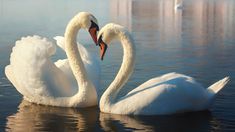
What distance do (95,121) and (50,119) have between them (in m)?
0.76

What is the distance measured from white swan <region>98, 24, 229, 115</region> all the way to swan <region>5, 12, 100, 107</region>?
0.52 metres

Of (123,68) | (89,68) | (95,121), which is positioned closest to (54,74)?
(89,68)

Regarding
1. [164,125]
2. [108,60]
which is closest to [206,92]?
[164,125]

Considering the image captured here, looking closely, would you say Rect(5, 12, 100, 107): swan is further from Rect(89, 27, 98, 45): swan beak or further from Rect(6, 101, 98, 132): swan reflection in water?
Rect(6, 101, 98, 132): swan reflection in water

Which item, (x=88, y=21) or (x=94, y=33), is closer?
(x=94, y=33)

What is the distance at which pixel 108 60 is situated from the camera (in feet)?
52.7

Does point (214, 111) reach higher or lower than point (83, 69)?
lower

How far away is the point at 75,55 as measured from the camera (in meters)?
10.6

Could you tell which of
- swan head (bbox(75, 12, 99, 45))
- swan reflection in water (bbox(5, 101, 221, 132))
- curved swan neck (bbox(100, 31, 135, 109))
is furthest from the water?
swan head (bbox(75, 12, 99, 45))

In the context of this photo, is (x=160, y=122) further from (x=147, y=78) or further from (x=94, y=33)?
(x=147, y=78)

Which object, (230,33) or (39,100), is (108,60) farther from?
(230,33)

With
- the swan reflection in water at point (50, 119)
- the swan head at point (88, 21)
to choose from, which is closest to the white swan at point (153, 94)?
the swan head at point (88, 21)

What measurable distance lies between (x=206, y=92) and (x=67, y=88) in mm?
2546

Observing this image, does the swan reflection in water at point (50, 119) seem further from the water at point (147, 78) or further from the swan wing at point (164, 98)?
the swan wing at point (164, 98)
